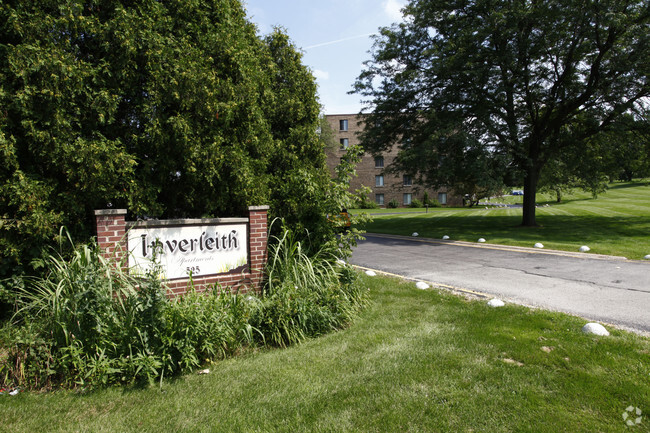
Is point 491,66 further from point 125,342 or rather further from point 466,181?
point 125,342

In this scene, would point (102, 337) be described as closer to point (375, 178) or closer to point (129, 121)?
point (129, 121)

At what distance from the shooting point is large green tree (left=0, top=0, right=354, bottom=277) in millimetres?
4031

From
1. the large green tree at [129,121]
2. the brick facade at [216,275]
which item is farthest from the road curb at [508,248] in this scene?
the brick facade at [216,275]

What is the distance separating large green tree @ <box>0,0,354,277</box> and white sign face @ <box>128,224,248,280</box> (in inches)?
17.8

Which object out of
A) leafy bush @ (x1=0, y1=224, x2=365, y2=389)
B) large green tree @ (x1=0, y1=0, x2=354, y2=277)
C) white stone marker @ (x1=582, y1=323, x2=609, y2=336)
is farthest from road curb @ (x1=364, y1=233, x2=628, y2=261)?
leafy bush @ (x1=0, y1=224, x2=365, y2=389)

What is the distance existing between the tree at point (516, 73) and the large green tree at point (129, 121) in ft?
33.4

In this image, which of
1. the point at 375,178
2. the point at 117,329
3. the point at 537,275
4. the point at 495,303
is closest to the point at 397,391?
the point at 117,329

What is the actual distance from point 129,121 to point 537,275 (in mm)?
7854

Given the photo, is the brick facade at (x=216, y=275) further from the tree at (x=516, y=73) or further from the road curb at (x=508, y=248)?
the tree at (x=516, y=73)

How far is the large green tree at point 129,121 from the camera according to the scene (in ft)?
13.2

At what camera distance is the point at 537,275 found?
7586 millimetres

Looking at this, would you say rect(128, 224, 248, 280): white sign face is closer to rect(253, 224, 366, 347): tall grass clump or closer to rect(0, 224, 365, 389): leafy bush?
rect(0, 224, 365, 389): leafy bush

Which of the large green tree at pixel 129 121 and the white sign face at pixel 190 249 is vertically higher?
the large green tree at pixel 129 121

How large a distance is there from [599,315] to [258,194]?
16.6 feet
